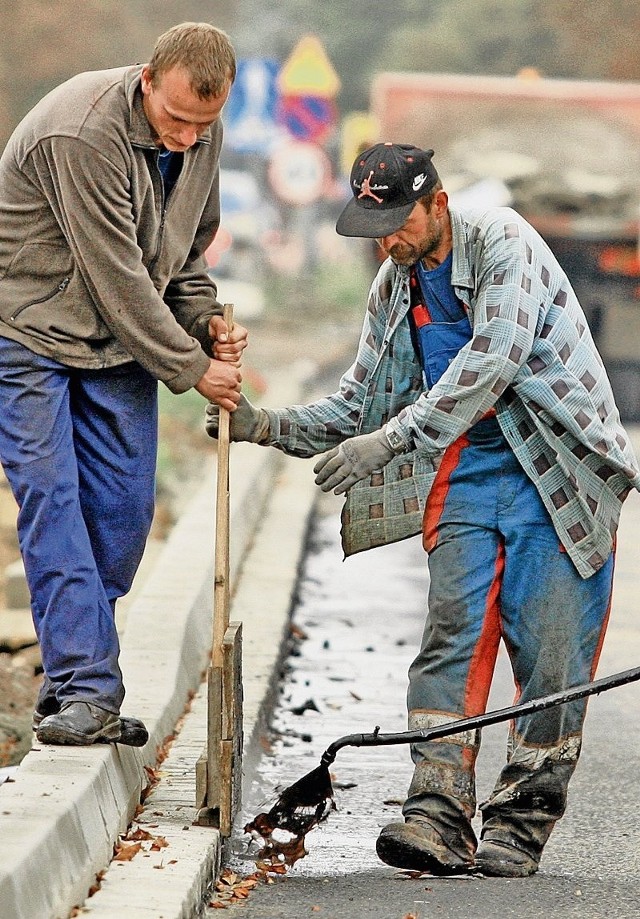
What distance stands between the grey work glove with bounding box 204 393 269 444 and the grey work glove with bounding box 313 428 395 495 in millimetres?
469

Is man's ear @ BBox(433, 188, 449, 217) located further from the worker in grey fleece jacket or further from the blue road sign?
the blue road sign

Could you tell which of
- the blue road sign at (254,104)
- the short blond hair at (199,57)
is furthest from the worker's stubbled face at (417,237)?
the blue road sign at (254,104)

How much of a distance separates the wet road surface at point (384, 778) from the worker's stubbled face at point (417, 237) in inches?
65.5

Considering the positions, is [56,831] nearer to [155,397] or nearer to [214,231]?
[155,397]

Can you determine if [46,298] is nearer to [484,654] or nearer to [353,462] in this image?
[353,462]

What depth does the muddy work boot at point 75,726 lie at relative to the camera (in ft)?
15.3

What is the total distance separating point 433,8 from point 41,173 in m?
57.1

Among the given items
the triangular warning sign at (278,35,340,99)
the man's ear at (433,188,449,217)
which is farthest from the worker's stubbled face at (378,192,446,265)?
the triangular warning sign at (278,35,340,99)

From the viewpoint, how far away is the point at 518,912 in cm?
439

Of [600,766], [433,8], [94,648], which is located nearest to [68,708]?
[94,648]

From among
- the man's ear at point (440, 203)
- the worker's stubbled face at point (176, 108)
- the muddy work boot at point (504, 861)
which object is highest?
the worker's stubbled face at point (176, 108)

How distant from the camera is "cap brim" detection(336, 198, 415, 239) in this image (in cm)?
464

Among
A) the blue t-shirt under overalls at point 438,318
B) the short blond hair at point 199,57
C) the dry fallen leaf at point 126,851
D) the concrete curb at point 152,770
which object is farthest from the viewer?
the blue t-shirt under overalls at point 438,318

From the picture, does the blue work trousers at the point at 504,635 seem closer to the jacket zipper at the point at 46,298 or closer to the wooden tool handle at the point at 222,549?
the wooden tool handle at the point at 222,549
